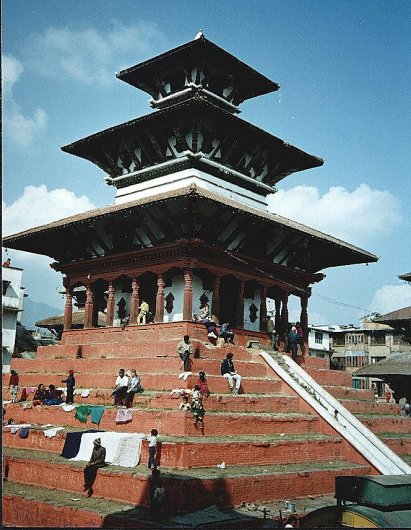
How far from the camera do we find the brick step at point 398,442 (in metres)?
14.6

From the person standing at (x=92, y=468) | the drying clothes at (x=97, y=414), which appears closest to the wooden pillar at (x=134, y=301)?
the drying clothes at (x=97, y=414)

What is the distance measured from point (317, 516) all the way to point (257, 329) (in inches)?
488

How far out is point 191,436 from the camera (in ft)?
35.7

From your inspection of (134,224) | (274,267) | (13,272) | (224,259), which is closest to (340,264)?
(274,267)

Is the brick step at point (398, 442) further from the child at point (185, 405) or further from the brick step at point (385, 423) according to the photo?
the child at point (185, 405)

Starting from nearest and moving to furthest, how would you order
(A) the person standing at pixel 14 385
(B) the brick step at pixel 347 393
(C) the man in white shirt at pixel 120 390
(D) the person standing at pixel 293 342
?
(C) the man in white shirt at pixel 120 390
(B) the brick step at pixel 347 393
(A) the person standing at pixel 14 385
(D) the person standing at pixel 293 342

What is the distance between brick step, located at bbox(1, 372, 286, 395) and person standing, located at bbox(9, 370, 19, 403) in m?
0.48

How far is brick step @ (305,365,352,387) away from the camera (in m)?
16.5

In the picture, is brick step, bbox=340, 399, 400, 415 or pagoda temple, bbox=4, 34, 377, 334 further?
pagoda temple, bbox=4, 34, 377, 334

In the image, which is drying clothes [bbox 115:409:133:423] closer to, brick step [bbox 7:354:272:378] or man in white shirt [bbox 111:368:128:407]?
man in white shirt [bbox 111:368:128:407]

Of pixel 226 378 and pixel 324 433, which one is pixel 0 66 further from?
pixel 324 433

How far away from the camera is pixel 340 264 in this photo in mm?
21594

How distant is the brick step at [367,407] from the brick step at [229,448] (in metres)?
2.91

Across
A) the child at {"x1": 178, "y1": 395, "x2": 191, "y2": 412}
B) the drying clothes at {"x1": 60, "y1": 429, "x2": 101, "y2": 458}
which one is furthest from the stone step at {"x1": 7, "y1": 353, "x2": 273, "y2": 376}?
the drying clothes at {"x1": 60, "y1": 429, "x2": 101, "y2": 458}
